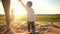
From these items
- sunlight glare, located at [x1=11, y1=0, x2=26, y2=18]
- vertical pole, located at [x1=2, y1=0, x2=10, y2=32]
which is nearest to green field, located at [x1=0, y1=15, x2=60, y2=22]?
sunlight glare, located at [x1=11, y1=0, x2=26, y2=18]

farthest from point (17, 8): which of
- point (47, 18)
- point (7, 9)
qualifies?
point (47, 18)

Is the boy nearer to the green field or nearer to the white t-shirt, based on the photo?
the white t-shirt

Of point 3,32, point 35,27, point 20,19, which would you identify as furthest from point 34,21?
point 3,32

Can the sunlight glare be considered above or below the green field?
above

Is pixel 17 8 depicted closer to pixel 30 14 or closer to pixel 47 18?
pixel 30 14

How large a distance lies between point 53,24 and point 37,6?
1.02 ft

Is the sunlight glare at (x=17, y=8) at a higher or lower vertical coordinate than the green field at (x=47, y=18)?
higher

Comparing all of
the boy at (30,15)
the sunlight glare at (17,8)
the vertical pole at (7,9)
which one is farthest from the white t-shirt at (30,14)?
the vertical pole at (7,9)

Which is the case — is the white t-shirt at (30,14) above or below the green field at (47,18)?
above

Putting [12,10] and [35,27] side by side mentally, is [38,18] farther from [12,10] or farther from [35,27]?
[12,10]

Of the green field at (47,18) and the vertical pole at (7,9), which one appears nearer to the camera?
the vertical pole at (7,9)

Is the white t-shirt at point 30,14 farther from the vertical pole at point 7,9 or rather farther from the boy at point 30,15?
the vertical pole at point 7,9

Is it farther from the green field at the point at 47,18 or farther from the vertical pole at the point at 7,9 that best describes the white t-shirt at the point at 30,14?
the vertical pole at the point at 7,9

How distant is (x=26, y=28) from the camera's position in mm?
1904
